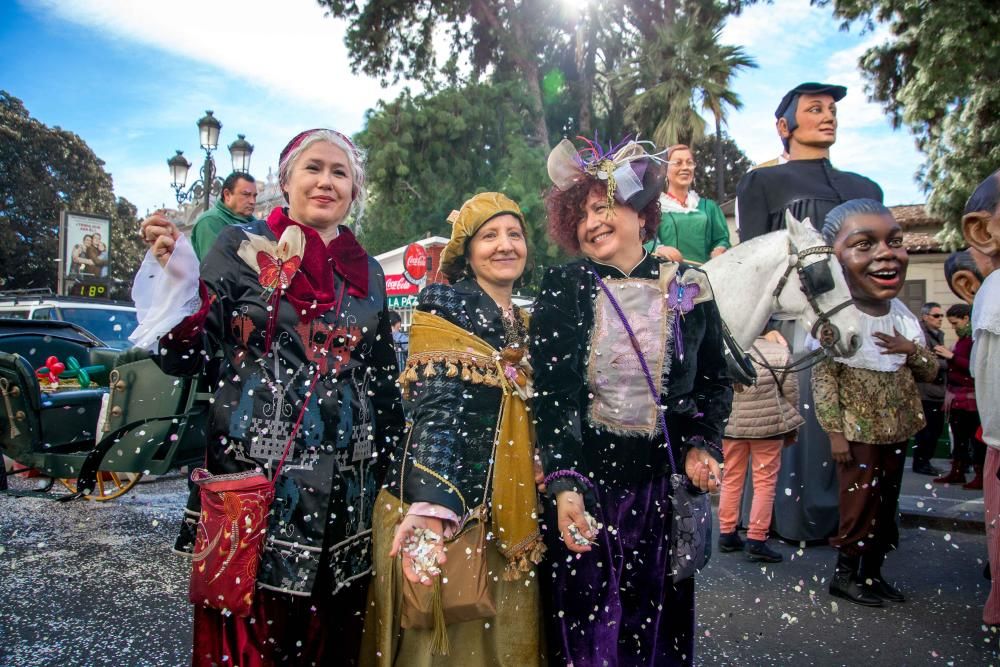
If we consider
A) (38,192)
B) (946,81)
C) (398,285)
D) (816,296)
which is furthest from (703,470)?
(38,192)

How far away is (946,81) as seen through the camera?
485 inches

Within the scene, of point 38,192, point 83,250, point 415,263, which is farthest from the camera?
point 38,192

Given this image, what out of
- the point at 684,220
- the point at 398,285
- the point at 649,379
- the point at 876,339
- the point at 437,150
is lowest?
the point at 649,379

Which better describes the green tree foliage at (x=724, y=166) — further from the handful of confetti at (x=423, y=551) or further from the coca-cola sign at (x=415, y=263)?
the handful of confetti at (x=423, y=551)

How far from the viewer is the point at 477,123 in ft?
70.3

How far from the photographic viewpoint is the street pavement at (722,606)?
11.1ft

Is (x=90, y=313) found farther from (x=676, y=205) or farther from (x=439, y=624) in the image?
(x=439, y=624)

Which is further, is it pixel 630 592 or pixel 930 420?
pixel 930 420

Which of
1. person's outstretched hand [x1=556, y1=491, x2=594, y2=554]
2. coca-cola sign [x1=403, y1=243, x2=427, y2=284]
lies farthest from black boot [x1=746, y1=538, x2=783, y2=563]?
coca-cola sign [x1=403, y1=243, x2=427, y2=284]

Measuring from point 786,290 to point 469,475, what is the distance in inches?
72.7

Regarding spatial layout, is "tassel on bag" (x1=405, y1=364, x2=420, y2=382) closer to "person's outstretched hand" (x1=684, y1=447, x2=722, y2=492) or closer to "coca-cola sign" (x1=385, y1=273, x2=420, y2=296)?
"person's outstretched hand" (x1=684, y1=447, x2=722, y2=492)

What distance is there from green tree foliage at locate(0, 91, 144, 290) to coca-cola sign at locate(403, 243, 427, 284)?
25.0 meters

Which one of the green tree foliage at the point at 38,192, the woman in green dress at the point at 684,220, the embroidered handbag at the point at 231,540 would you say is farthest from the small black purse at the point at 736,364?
the green tree foliage at the point at 38,192

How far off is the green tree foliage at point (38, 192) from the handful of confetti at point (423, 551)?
3520 centimetres
